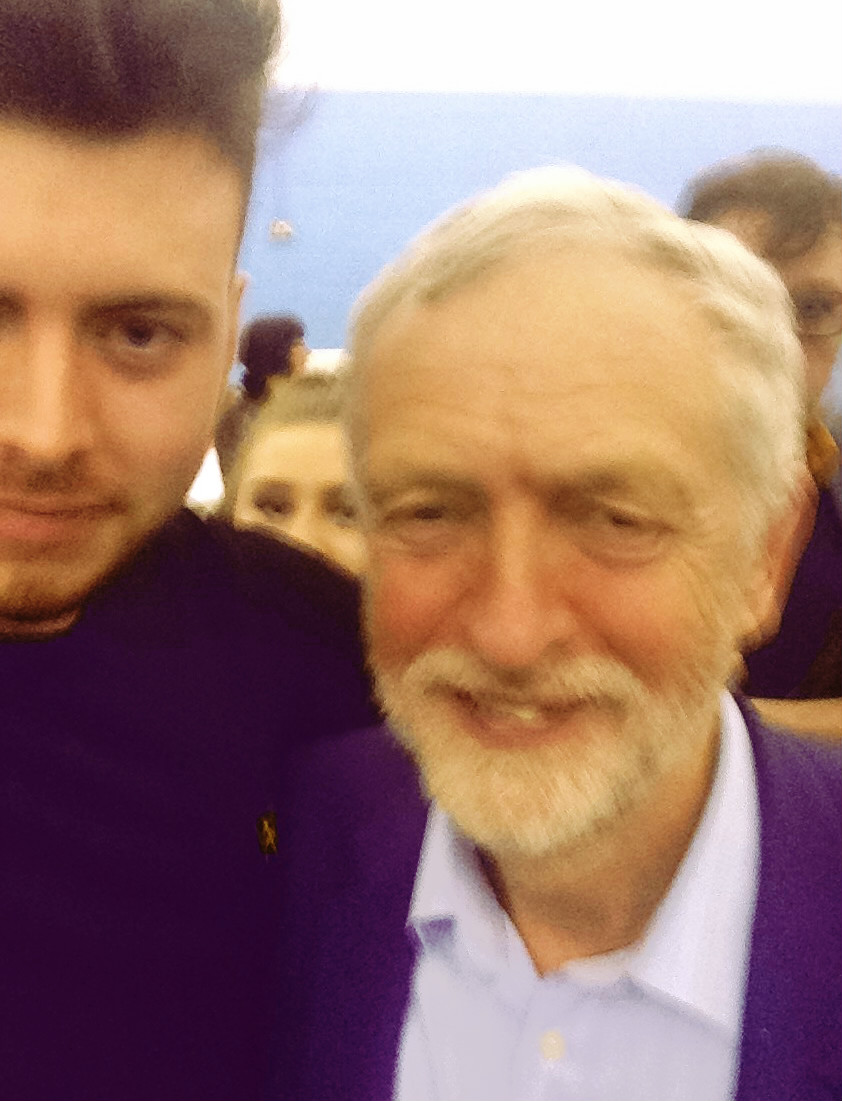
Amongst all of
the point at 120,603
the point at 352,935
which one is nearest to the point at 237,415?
the point at 120,603

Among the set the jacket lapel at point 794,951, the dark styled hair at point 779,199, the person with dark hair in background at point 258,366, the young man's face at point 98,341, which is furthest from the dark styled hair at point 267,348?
the jacket lapel at point 794,951

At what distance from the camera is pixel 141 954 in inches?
36.9

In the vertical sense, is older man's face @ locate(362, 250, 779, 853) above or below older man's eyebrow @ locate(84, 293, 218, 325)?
below

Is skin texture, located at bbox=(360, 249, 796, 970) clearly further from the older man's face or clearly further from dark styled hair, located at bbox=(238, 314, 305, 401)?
dark styled hair, located at bbox=(238, 314, 305, 401)

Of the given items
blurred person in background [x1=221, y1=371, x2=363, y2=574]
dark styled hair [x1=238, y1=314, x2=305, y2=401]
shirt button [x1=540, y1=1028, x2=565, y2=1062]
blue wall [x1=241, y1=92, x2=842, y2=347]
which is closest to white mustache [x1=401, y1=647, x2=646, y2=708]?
shirt button [x1=540, y1=1028, x2=565, y2=1062]

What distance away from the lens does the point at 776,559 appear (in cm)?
87

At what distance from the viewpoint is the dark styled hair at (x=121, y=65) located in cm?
76

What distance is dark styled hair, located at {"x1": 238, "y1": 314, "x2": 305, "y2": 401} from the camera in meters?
2.06

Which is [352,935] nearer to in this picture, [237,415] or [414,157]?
[237,415]

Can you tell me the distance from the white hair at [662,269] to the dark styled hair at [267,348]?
50.1 inches

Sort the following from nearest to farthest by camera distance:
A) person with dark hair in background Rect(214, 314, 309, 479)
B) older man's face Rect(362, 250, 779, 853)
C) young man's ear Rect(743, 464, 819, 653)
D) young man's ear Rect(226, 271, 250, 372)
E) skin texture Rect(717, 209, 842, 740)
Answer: older man's face Rect(362, 250, 779, 853) → young man's ear Rect(743, 464, 819, 653) → young man's ear Rect(226, 271, 250, 372) → skin texture Rect(717, 209, 842, 740) → person with dark hair in background Rect(214, 314, 309, 479)

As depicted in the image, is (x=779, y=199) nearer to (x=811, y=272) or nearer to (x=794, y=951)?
(x=811, y=272)

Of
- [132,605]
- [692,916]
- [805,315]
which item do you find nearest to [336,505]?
[132,605]

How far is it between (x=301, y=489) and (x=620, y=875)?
978 millimetres
